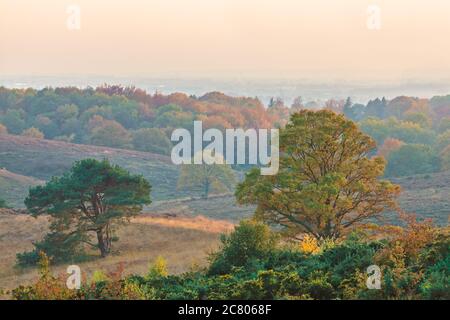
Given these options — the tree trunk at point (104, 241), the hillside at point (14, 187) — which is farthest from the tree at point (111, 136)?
the tree trunk at point (104, 241)

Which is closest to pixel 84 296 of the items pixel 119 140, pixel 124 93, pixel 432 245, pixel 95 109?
pixel 432 245

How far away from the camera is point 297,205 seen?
36.4 metres

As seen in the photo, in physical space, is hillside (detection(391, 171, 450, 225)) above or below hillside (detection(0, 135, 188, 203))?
above

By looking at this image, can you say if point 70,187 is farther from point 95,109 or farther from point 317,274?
point 95,109

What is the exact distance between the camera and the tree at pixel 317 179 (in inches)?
1439

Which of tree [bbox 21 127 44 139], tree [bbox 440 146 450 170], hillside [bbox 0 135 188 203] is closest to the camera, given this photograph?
tree [bbox 440 146 450 170]

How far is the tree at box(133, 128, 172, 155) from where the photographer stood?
135625 mm

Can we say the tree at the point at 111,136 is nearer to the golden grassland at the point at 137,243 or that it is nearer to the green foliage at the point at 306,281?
the golden grassland at the point at 137,243

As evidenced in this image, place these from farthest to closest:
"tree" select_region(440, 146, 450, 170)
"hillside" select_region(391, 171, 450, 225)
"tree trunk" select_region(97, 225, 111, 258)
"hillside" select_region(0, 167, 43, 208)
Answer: "tree" select_region(440, 146, 450, 170), "hillside" select_region(0, 167, 43, 208), "hillside" select_region(391, 171, 450, 225), "tree trunk" select_region(97, 225, 111, 258)

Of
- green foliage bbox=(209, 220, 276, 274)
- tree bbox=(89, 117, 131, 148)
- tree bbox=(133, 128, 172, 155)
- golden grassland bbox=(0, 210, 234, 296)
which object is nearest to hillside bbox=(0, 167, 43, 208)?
tree bbox=(89, 117, 131, 148)

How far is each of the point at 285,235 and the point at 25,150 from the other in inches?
3742

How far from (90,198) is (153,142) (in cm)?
9597

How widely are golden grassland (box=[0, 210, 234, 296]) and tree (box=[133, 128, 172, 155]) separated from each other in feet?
265

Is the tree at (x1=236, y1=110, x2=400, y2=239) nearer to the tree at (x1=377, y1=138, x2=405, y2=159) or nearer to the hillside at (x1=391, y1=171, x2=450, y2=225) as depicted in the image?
the hillside at (x1=391, y1=171, x2=450, y2=225)
